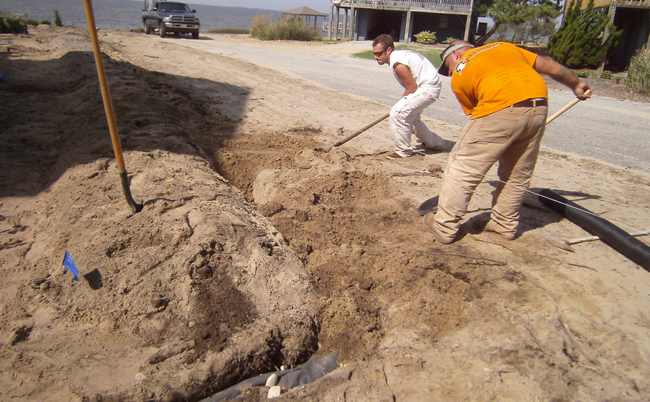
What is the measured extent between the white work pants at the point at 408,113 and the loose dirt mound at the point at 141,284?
2.60m

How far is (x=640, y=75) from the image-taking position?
1334 centimetres

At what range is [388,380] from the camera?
274cm

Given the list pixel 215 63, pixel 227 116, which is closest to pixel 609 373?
pixel 227 116

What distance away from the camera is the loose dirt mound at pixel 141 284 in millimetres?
2785

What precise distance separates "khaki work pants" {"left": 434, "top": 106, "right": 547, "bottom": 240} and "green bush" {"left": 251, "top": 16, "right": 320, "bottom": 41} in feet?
98.8

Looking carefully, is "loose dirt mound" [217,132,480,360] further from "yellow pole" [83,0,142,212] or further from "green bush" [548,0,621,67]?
"green bush" [548,0,621,67]

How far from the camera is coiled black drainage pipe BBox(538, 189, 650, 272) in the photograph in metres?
3.83

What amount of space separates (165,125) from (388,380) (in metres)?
4.71

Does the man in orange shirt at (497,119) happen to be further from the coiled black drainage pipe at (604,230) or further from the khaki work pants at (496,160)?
the coiled black drainage pipe at (604,230)

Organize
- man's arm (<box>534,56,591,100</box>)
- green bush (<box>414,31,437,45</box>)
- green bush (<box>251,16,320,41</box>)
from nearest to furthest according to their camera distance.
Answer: man's arm (<box>534,56,591,100</box>), green bush (<box>251,16,320,41</box>), green bush (<box>414,31,437,45</box>)

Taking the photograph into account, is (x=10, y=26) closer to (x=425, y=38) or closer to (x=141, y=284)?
(x=141, y=284)

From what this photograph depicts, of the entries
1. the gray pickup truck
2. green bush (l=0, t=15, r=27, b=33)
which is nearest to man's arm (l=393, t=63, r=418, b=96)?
green bush (l=0, t=15, r=27, b=33)

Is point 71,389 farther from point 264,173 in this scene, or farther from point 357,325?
point 264,173

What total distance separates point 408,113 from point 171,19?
82.7ft
